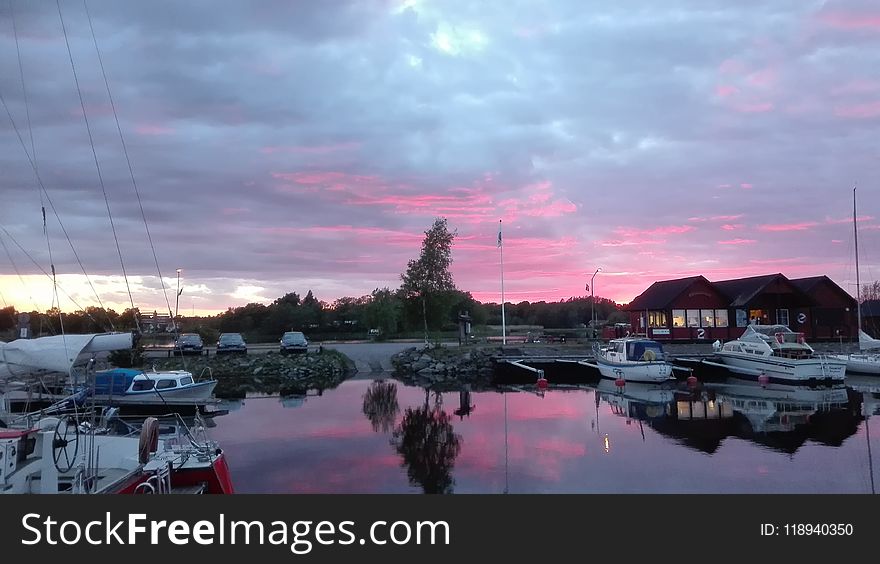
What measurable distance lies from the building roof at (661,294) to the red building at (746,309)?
9 centimetres

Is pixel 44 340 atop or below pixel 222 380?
atop

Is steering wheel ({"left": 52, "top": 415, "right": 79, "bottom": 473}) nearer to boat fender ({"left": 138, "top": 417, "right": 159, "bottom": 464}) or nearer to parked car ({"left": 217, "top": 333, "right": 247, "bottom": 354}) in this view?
boat fender ({"left": 138, "top": 417, "right": 159, "bottom": 464})

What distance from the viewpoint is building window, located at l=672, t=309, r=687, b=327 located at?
58656 mm

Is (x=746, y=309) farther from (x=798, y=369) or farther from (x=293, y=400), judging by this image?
(x=293, y=400)

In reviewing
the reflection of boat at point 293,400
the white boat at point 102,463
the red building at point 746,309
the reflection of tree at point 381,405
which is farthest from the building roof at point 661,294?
the white boat at point 102,463

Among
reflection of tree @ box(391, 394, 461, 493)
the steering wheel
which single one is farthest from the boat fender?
reflection of tree @ box(391, 394, 461, 493)

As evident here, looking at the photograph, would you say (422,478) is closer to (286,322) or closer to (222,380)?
(222,380)

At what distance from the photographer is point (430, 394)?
40.2m

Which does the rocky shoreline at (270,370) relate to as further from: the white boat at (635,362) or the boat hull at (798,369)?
the boat hull at (798,369)

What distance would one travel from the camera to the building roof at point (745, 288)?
57.4 meters

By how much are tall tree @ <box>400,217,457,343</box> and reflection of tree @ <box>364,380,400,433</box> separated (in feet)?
62.9
